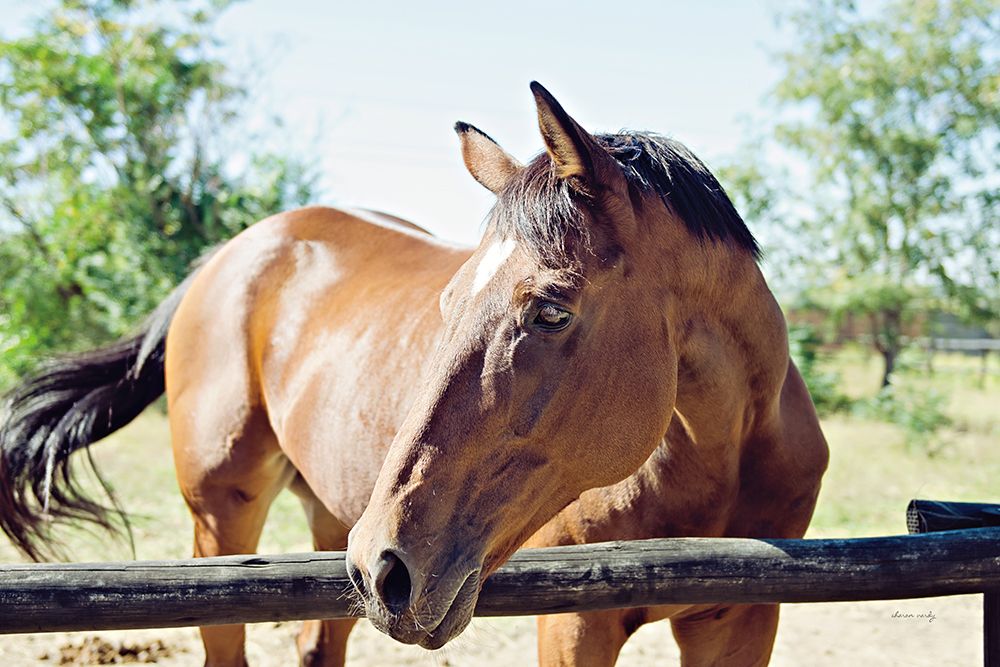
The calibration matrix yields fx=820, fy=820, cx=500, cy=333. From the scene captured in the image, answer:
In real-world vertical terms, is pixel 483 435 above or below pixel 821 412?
above

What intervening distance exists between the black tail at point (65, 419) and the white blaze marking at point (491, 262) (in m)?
2.64

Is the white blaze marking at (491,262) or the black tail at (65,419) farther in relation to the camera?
the black tail at (65,419)

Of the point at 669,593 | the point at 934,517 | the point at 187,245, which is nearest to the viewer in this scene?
the point at 669,593

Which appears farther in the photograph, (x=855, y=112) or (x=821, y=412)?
(x=855, y=112)

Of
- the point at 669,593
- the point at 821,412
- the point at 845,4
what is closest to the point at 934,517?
the point at 669,593

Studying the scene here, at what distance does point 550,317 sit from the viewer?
1.65 metres

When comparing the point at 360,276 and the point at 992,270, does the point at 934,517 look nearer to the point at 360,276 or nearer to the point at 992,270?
the point at 360,276

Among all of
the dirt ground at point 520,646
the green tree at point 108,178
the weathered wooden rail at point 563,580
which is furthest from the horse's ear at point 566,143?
the green tree at point 108,178

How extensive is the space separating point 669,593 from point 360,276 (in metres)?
1.93

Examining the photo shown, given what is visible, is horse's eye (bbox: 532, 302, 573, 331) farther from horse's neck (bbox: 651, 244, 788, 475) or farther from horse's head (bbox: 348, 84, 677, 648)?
horse's neck (bbox: 651, 244, 788, 475)

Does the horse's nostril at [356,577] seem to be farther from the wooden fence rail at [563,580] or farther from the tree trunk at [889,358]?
the tree trunk at [889,358]

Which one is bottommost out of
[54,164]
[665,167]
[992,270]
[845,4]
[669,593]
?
[992,270]

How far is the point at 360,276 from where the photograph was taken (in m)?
3.28

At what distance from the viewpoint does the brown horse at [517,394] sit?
1.59 m
